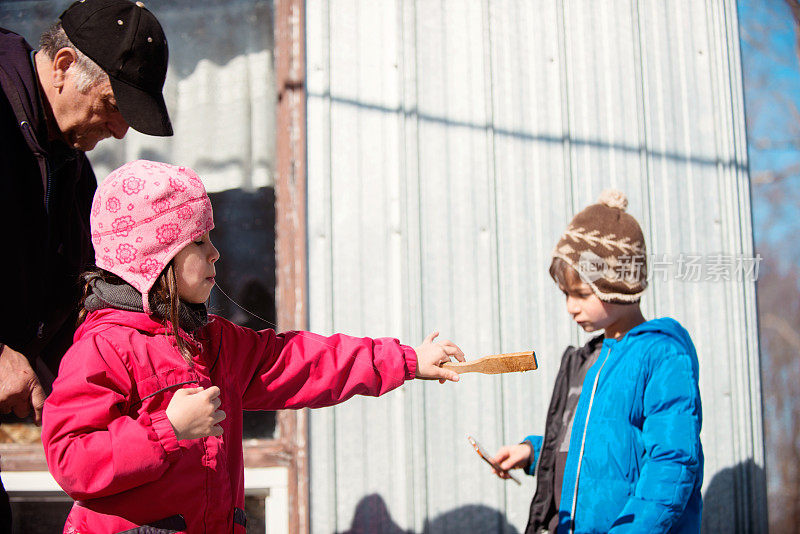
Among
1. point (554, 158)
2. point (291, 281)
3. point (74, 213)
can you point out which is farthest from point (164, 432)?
point (554, 158)

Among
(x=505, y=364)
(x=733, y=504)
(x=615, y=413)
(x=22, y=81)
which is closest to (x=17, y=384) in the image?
(x=22, y=81)

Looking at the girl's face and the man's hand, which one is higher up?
the girl's face

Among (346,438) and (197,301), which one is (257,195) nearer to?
(346,438)

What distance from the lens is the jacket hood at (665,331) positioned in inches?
76.3

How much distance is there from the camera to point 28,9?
3000 millimetres

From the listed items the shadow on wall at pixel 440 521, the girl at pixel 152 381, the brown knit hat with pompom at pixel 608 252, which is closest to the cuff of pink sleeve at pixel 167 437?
the girl at pixel 152 381

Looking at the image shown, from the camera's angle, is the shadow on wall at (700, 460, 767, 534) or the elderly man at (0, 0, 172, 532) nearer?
the elderly man at (0, 0, 172, 532)

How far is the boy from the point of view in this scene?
175 cm

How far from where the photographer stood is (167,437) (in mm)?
1238

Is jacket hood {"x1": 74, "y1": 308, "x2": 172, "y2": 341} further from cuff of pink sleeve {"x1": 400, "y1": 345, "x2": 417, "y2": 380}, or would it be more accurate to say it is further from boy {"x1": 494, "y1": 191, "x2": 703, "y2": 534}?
boy {"x1": 494, "y1": 191, "x2": 703, "y2": 534}

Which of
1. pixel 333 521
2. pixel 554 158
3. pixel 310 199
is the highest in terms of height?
pixel 554 158

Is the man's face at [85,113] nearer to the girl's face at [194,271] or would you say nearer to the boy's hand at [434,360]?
the girl's face at [194,271]

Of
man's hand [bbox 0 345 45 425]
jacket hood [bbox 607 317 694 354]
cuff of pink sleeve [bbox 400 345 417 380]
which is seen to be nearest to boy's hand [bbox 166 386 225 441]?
cuff of pink sleeve [bbox 400 345 417 380]

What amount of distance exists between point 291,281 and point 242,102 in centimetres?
86
